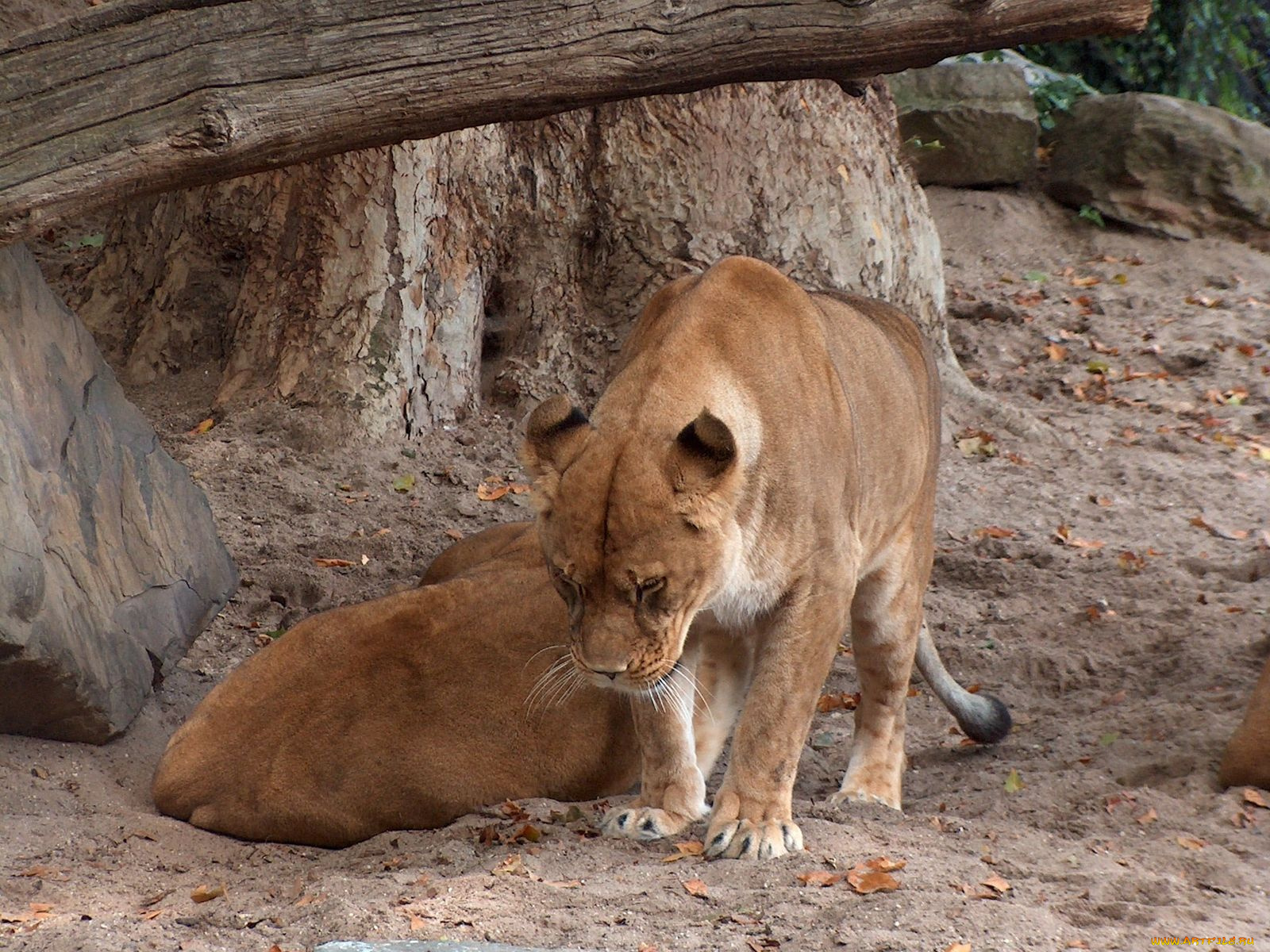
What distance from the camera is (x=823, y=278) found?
8.52m

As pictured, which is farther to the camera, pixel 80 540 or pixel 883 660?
pixel 883 660

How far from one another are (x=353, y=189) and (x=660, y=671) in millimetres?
4305

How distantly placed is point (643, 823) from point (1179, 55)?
13.1 m

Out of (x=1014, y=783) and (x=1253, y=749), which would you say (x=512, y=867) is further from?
(x=1253, y=749)

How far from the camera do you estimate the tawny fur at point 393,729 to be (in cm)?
482

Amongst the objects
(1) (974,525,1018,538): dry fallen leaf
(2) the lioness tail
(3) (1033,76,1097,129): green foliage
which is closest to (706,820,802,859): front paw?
(2) the lioness tail

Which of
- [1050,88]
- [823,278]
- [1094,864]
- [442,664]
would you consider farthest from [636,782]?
[1050,88]

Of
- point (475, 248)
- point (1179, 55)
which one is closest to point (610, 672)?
point (475, 248)

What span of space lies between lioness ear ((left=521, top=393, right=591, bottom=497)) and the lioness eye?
36cm

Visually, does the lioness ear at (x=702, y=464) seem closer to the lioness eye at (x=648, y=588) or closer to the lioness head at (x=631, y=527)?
the lioness head at (x=631, y=527)

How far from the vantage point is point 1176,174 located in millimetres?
12547

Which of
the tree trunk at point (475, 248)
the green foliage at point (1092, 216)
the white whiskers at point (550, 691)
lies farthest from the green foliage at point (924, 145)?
the white whiskers at point (550, 691)

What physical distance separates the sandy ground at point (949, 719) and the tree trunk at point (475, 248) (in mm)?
340

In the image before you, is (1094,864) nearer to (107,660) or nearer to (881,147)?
(107,660)
